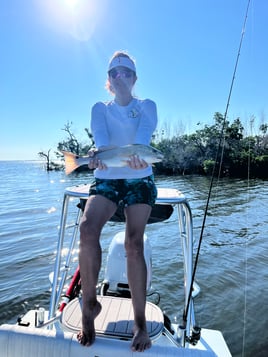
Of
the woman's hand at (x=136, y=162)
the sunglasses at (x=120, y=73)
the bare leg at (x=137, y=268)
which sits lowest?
the bare leg at (x=137, y=268)

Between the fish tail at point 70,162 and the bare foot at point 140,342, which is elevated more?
the fish tail at point 70,162

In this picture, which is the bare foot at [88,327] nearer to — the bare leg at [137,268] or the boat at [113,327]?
the boat at [113,327]

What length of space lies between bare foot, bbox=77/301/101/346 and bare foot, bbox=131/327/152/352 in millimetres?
258

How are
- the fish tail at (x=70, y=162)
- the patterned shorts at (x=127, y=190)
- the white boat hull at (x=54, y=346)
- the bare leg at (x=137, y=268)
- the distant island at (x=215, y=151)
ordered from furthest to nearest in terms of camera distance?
the distant island at (x=215, y=151), the fish tail at (x=70, y=162), the patterned shorts at (x=127, y=190), the bare leg at (x=137, y=268), the white boat hull at (x=54, y=346)

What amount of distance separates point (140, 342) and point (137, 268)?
440mm

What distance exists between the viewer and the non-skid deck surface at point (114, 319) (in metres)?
2.09

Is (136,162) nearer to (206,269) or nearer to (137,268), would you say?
(137,268)

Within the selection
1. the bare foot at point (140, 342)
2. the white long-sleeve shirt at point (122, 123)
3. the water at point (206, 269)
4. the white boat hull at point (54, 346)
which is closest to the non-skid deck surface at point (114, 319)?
the bare foot at point (140, 342)

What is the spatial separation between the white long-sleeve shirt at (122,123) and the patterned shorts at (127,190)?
0.08 metres

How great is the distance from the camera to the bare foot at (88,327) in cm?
180

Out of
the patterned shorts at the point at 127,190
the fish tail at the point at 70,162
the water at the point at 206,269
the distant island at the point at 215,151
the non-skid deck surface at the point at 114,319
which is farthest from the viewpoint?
the distant island at the point at 215,151

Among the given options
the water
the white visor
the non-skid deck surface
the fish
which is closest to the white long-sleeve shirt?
the fish

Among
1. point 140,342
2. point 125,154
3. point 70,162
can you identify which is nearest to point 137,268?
point 140,342

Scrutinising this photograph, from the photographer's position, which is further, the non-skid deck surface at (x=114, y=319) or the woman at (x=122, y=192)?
the non-skid deck surface at (x=114, y=319)
